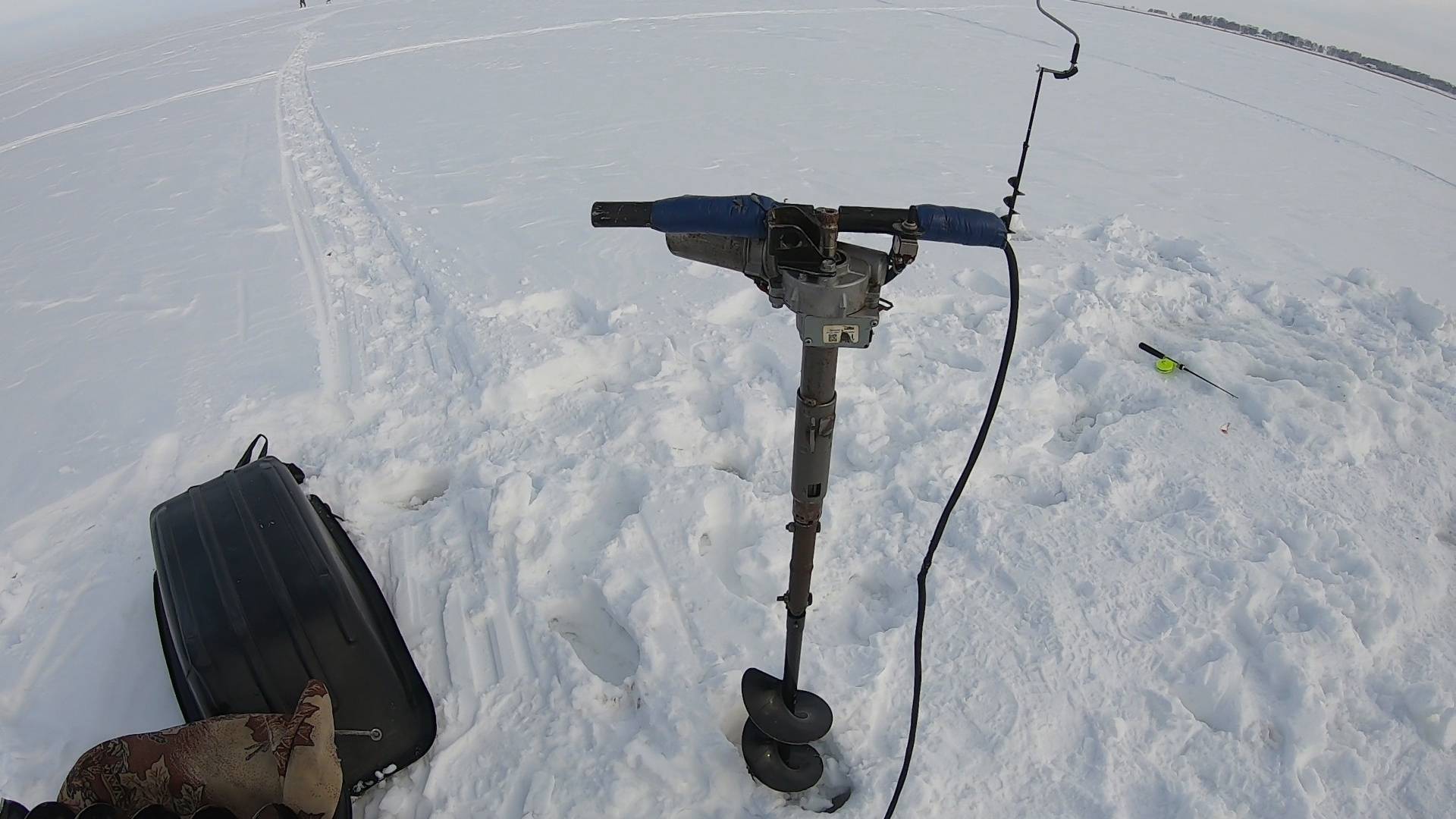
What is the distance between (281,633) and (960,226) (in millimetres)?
2010

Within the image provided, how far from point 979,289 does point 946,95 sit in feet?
20.5

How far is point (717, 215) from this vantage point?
135 cm

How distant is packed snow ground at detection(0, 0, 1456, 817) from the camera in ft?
7.19

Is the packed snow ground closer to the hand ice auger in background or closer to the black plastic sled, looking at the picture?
the black plastic sled

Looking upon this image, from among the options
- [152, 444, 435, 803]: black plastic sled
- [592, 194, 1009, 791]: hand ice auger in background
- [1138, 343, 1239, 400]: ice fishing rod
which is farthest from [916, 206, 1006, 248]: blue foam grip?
[1138, 343, 1239, 400]: ice fishing rod

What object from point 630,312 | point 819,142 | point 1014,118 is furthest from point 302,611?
point 1014,118

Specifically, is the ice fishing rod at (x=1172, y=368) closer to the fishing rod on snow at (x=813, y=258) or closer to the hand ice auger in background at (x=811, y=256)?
the fishing rod on snow at (x=813, y=258)

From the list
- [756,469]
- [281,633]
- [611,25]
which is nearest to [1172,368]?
[756,469]

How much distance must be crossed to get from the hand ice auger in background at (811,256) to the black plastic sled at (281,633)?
1.31 meters

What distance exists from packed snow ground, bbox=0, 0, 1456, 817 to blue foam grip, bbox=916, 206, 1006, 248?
5.06ft

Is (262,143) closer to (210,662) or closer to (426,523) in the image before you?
(426,523)

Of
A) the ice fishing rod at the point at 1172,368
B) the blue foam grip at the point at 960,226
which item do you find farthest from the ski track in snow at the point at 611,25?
the blue foam grip at the point at 960,226

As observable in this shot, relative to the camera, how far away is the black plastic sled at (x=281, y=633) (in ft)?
6.35

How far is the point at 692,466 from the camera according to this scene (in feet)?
10.1
